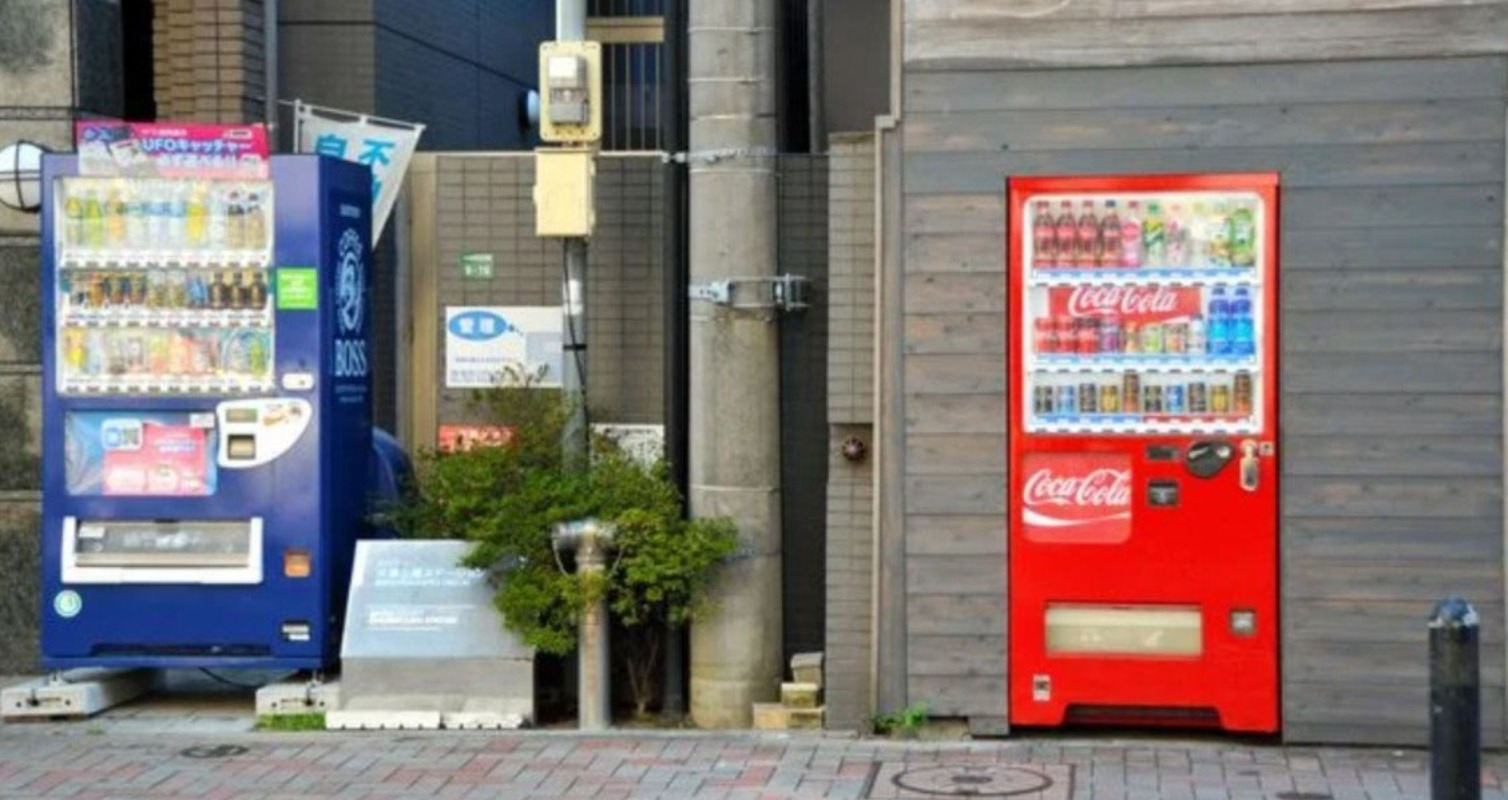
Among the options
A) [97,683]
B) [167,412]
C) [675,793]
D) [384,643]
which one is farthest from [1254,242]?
[97,683]

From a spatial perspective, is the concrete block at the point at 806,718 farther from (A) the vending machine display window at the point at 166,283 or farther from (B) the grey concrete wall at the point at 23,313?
(B) the grey concrete wall at the point at 23,313

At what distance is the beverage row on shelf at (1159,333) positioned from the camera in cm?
999

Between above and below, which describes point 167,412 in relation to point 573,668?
above

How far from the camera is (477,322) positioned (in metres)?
11.6

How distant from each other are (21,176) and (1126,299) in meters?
5.54

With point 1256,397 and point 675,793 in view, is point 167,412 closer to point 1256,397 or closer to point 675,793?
point 675,793

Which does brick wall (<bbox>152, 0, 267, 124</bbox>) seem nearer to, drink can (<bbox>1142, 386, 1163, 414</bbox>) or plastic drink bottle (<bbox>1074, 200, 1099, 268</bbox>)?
plastic drink bottle (<bbox>1074, 200, 1099, 268</bbox>)

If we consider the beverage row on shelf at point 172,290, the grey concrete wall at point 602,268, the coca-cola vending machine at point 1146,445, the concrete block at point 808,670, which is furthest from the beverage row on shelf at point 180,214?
the coca-cola vending machine at point 1146,445

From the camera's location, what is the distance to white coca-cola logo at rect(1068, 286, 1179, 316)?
10039 mm

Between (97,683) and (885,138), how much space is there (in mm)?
4636

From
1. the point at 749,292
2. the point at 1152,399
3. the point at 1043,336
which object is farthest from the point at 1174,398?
the point at 749,292

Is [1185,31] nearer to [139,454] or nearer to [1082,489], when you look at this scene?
[1082,489]

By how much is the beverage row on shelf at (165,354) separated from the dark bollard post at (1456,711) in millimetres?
6121

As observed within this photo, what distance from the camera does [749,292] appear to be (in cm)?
1082
